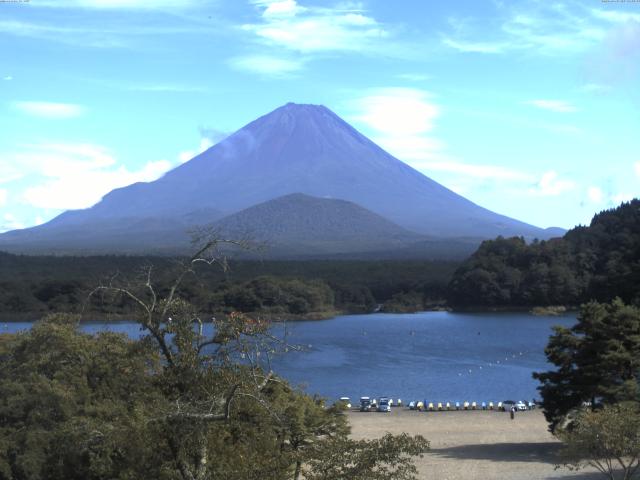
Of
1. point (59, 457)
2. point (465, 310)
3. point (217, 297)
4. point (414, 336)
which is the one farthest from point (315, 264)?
point (59, 457)

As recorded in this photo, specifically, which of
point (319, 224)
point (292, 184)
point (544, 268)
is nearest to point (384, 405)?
point (544, 268)

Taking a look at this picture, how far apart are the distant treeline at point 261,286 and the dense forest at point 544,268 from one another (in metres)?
3.43

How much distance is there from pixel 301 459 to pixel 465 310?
5392 cm

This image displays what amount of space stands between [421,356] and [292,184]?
110470mm

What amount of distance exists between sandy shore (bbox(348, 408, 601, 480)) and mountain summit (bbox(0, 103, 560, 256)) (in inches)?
4374

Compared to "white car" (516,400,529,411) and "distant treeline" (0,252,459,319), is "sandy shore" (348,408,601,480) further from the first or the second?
"distant treeline" (0,252,459,319)

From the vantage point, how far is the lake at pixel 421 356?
28797mm

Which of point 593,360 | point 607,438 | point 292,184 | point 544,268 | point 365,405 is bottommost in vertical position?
point 365,405

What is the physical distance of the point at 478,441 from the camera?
61.5 ft

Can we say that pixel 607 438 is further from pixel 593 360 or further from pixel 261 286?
pixel 261 286

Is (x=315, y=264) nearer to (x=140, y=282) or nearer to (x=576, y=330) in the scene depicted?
(x=576, y=330)

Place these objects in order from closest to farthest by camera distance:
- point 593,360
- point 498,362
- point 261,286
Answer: point 593,360, point 498,362, point 261,286

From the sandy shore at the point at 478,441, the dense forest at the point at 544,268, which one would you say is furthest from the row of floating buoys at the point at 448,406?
the dense forest at the point at 544,268

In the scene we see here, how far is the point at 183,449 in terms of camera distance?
5918 millimetres
